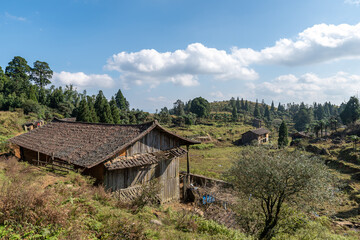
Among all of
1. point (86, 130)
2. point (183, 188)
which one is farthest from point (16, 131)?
point (183, 188)

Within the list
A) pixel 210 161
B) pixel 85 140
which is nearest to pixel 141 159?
pixel 85 140

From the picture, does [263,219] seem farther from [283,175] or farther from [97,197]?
[97,197]

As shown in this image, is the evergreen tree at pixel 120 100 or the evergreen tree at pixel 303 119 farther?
the evergreen tree at pixel 303 119

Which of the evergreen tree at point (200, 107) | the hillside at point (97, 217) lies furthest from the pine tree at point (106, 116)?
the evergreen tree at point (200, 107)

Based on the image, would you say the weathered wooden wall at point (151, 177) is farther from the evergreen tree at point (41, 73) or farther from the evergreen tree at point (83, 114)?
the evergreen tree at point (41, 73)

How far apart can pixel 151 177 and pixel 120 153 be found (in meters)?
3.48

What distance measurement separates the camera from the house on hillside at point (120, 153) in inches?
542

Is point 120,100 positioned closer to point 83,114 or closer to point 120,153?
point 83,114

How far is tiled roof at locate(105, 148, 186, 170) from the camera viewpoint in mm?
13419

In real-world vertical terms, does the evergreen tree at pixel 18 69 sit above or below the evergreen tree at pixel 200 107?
above

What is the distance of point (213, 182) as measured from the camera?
20453 millimetres

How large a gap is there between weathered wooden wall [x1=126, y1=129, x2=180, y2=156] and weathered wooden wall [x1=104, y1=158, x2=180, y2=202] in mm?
1221

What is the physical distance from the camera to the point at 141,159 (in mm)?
14883

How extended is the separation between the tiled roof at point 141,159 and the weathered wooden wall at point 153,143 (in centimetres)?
35
